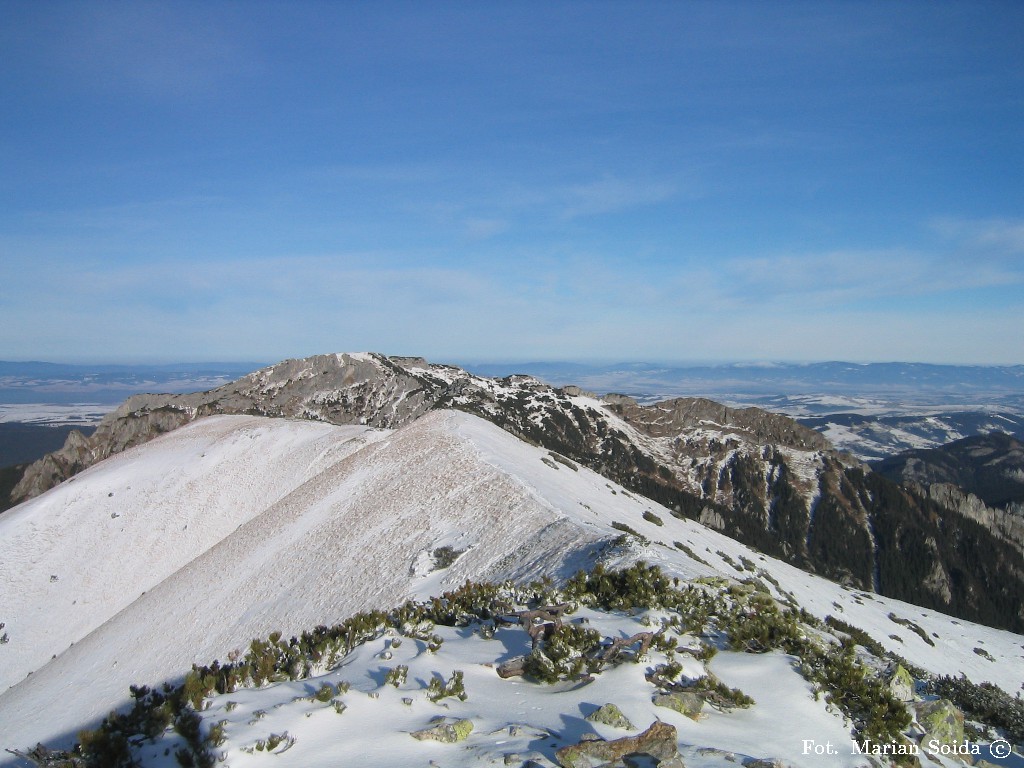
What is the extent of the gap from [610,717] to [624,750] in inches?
47.6

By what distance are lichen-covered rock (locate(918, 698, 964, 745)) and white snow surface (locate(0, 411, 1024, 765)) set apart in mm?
1876

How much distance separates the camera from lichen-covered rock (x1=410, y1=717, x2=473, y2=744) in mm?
8055

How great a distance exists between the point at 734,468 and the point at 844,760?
144677 mm

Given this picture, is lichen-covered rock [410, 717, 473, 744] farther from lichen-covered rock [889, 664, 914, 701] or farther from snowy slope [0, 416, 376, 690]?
snowy slope [0, 416, 376, 690]

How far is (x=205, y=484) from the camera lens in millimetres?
51938

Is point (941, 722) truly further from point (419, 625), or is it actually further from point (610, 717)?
point (419, 625)

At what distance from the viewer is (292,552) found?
34.1 m

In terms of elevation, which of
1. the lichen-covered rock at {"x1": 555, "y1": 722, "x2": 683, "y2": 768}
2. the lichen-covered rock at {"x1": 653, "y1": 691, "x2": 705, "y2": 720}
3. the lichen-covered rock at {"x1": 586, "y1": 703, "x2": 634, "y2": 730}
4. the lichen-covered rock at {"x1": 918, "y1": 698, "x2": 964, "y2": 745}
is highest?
the lichen-covered rock at {"x1": 555, "y1": 722, "x2": 683, "y2": 768}

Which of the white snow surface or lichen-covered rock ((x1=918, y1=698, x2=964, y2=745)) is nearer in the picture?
lichen-covered rock ((x1=918, y1=698, x2=964, y2=745))

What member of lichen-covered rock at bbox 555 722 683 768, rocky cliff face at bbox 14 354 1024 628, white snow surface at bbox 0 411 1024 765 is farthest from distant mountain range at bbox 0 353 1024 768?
rocky cliff face at bbox 14 354 1024 628

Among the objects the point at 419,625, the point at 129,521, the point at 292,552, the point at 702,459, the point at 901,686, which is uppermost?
the point at 901,686

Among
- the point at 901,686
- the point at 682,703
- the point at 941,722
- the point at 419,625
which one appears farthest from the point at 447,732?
the point at 901,686

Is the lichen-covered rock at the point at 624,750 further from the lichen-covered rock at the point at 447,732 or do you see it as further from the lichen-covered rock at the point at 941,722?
the lichen-covered rock at the point at 941,722

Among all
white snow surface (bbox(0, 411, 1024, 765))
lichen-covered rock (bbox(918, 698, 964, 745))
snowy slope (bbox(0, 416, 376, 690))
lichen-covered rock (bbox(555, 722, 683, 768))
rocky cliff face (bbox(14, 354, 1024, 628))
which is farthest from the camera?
rocky cliff face (bbox(14, 354, 1024, 628))
